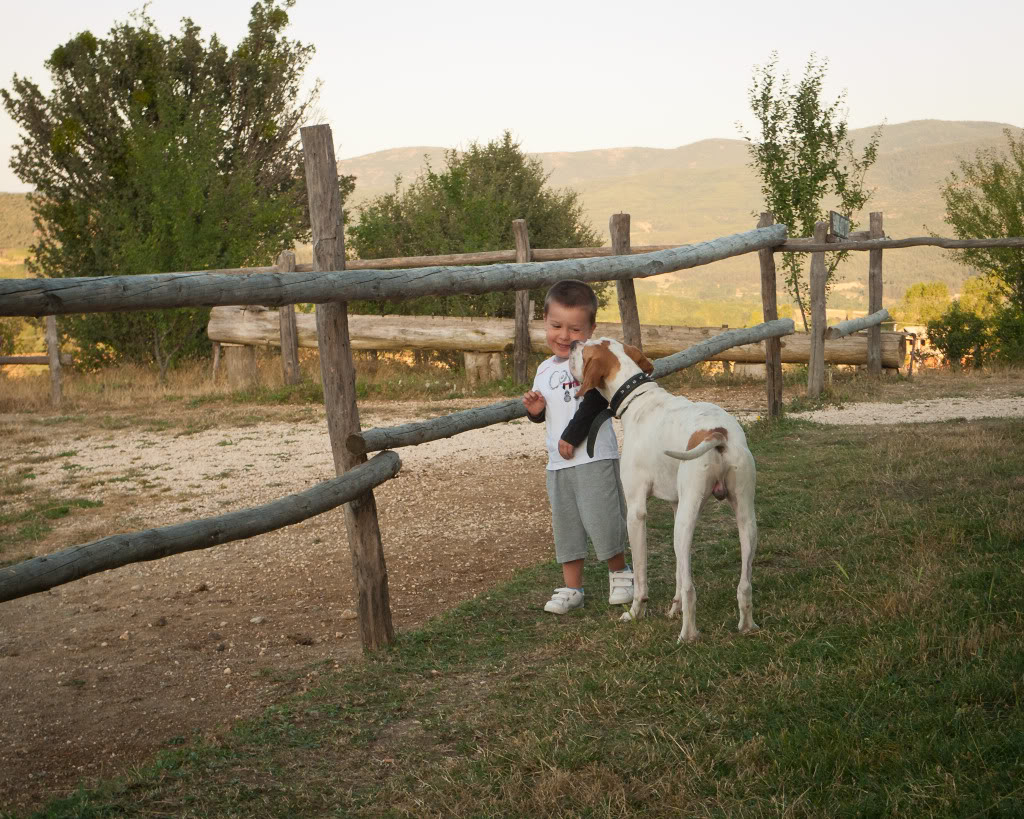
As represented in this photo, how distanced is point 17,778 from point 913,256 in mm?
89275

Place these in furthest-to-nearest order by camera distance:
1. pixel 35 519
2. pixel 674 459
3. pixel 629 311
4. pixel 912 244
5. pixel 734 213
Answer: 1. pixel 734 213
2. pixel 912 244
3. pixel 35 519
4. pixel 629 311
5. pixel 674 459

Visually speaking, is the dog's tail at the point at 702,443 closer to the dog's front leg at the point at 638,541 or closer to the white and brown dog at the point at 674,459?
the white and brown dog at the point at 674,459

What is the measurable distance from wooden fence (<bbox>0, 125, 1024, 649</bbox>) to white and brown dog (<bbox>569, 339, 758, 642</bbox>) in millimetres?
822

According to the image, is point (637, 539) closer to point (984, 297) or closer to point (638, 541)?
point (638, 541)

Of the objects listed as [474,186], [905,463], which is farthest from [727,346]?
[474,186]

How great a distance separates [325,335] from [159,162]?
14450 millimetres

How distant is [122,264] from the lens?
18.3 meters

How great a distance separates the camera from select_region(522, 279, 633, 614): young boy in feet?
14.6

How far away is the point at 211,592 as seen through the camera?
582cm

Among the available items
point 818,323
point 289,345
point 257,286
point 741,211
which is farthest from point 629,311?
point 741,211

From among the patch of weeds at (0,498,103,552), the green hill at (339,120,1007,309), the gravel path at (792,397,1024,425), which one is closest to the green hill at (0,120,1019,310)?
the green hill at (339,120,1007,309)

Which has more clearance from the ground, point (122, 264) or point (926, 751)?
point (122, 264)

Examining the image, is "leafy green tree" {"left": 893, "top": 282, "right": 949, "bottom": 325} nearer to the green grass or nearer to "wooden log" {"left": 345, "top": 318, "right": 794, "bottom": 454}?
"wooden log" {"left": 345, "top": 318, "right": 794, "bottom": 454}

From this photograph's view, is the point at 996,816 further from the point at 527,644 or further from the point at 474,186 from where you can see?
the point at 474,186
